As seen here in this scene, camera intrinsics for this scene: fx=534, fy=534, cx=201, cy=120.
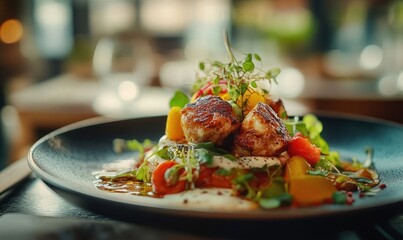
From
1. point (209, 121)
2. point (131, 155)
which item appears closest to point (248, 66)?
point (209, 121)

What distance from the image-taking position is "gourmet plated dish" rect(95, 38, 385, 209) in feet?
5.15

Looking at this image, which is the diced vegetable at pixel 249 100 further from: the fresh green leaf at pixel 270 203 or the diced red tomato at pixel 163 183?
the fresh green leaf at pixel 270 203

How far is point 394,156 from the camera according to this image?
6.82ft

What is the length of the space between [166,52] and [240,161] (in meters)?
8.36

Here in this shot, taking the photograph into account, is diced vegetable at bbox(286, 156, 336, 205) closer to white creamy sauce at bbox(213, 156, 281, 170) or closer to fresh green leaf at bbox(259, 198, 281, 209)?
fresh green leaf at bbox(259, 198, 281, 209)

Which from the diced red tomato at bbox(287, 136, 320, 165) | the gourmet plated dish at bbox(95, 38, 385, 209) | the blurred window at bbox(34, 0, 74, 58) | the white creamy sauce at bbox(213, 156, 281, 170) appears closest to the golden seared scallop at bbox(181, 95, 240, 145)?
the gourmet plated dish at bbox(95, 38, 385, 209)

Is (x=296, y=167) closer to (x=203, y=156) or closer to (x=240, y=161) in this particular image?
(x=240, y=161)

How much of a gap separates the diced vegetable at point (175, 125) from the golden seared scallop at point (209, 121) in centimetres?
11

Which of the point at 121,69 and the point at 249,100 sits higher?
the point at 249,100

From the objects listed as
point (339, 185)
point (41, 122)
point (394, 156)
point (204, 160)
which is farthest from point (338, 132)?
point (41, 122)

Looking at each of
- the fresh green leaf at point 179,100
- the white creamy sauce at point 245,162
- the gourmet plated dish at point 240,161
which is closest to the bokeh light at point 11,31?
the fresh green leaf at point 179,100

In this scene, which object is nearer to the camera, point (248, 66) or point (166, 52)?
point (248, 66)

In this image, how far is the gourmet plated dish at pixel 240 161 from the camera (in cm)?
157

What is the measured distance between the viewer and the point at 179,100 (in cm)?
220
